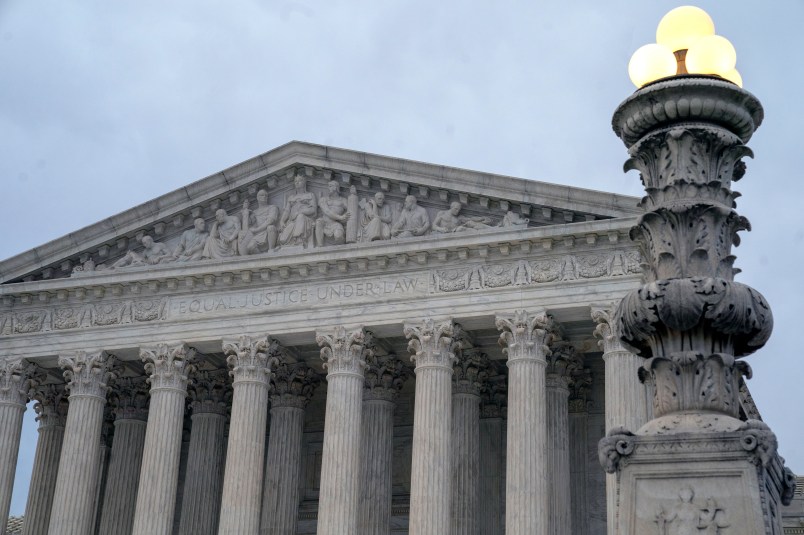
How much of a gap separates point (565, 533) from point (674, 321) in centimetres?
2566

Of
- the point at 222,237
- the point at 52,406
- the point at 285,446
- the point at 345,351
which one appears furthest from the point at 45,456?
the point at 345,351

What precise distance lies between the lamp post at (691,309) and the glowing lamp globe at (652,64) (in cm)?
1

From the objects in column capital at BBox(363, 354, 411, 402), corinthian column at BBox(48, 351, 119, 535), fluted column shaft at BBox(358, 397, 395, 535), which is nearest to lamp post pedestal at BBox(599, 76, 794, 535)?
fluted column shaft at BBox(358, 397, 395, 535)

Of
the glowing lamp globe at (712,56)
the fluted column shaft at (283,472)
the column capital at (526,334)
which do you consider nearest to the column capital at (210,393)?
the fluted column shaft at (283,472)

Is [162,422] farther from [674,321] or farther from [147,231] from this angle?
[674,321]

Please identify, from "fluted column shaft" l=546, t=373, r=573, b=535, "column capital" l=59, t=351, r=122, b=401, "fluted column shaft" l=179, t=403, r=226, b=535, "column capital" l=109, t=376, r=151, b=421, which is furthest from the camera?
"column capital" l=109, t=376, r=151, b=421

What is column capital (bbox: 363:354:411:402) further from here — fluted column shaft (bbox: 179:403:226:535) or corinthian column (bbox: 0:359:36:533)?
corinthian column (bbox: 0:359:36:533)

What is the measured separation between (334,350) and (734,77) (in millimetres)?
25433

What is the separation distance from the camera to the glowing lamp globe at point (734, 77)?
32.5 feet

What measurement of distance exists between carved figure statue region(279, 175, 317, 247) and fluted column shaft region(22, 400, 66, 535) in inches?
482

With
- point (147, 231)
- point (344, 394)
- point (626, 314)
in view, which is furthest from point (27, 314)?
point (626, 314)

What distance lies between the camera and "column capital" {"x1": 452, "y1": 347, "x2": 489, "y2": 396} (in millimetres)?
36062

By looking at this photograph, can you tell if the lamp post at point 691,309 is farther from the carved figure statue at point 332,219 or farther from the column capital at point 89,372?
the column capital at point 89,372

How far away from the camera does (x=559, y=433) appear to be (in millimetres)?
34656
